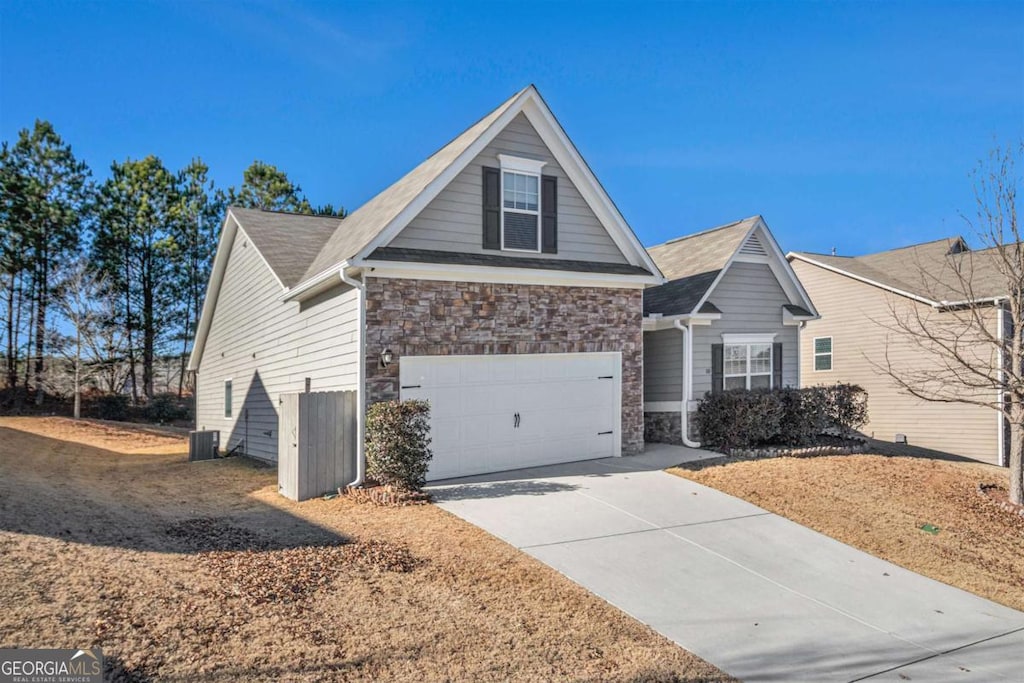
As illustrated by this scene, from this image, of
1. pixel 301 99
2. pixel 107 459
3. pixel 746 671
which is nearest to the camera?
pixel 746 671

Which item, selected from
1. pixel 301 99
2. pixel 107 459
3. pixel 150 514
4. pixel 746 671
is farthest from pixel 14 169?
pixel 746 671

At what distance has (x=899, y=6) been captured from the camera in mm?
13922

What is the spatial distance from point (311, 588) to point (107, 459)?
1277 cm

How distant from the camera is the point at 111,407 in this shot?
93.7 feet

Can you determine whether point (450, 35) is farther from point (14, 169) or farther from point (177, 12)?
point (14, 169)

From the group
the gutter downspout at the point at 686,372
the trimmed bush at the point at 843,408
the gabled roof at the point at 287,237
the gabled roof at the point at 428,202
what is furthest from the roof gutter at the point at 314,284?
the trimmed bush at the point at 843,408

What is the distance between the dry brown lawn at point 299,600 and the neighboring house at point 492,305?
8.92 feet

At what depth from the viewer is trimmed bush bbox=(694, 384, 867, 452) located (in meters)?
13.9

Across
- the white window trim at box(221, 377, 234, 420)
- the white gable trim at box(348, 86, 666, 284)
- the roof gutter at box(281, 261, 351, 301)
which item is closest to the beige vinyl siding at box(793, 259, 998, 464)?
the white gable trim at box(348, 86, 666, 284)

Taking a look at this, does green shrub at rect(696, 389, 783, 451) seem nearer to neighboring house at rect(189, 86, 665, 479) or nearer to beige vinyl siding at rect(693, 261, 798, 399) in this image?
beige vinyl siding at rect(693, 261, 798, 399)

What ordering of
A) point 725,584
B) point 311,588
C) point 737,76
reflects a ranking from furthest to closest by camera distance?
point 737,76, point 725,584, point 311,588

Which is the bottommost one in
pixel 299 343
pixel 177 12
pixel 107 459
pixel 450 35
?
pixel 107 459

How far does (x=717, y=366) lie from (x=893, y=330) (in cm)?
551

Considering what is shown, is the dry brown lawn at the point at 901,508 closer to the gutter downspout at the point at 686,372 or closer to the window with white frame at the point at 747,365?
the gutter downspout at the point at 686,372
